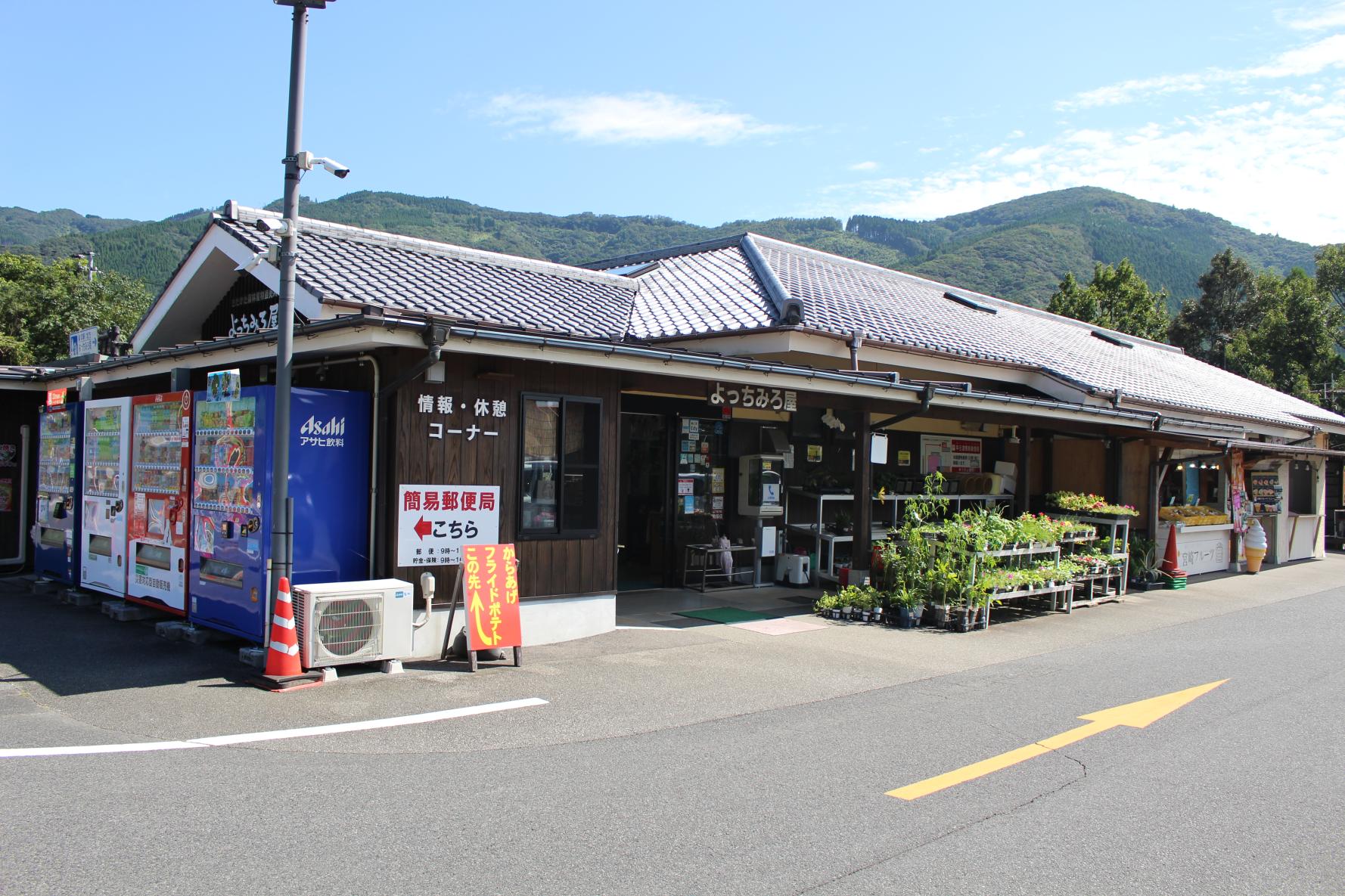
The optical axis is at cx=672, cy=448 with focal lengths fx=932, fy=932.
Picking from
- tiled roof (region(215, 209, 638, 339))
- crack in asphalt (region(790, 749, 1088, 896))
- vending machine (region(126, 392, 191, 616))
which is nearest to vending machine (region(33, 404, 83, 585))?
vending machine (region(126, 392, 191, 616))

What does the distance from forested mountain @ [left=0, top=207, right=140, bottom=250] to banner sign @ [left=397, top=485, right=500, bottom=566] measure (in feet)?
402

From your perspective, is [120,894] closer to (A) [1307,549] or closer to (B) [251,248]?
(B) [251,248]

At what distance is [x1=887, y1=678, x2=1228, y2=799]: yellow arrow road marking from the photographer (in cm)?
526

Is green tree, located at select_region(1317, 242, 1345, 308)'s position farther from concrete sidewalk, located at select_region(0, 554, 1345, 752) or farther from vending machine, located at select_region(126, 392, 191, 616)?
vending machine, located at select_region(126, 392, 191, 616)

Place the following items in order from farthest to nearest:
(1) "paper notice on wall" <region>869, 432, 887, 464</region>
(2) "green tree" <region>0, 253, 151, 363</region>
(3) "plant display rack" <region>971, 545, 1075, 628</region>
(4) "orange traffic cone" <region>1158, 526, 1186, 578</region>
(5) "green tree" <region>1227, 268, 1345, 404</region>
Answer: (5) "green tree" <region>1227, 268, 1345, 404</region> → (2) "green tree" <region>0, 253, 151, 363</region> → (4) "orange traffic cone" <region>1158, 526, 1186, 578</region> → (1) "paper notice on wall" <region>869, 432, 887, 464</region> → (3) "plant display rack" <region>971, 545, 1075, 628</region>

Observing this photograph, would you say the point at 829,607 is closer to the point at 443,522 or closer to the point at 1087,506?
the point at 443,522

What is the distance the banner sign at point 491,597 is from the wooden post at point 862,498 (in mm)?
5422

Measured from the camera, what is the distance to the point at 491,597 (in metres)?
8.07

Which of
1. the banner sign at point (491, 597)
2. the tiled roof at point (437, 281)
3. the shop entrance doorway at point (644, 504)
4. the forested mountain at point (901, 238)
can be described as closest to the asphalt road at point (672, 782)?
the banner sign at point (491, 597)

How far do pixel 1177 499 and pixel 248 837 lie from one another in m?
19.6

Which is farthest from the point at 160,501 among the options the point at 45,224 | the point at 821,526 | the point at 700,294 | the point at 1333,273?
the point at 45,224

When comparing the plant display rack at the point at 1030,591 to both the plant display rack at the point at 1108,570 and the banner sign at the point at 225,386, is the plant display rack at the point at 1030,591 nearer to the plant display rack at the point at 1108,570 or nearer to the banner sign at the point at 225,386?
the plant display rack at the point at 1108,570

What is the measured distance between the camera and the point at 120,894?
3.59 meters

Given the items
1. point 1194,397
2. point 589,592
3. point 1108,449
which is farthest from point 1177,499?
point 589,592
